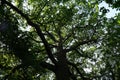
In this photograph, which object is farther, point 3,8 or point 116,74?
point 116,74

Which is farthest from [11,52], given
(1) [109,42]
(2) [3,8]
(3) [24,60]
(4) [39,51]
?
(1) [109,42]

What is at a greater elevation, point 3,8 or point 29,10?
point 29,10

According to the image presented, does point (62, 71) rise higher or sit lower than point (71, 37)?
lower

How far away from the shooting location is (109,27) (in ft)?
58.1

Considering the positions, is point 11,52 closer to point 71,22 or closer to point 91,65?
point 71,22

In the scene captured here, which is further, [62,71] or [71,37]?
[71,37]

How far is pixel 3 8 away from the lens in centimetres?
1169

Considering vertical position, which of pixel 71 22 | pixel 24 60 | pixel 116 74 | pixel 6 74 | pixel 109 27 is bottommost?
pixel 24 60

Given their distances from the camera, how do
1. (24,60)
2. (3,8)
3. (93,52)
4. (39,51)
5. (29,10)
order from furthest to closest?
(93,52) < (29,10) < (39,51) < (3,8) < (24,60)

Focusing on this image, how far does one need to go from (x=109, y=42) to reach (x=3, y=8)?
29.1 feet

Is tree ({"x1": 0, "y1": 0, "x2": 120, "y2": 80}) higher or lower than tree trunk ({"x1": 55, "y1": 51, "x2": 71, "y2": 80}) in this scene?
higher

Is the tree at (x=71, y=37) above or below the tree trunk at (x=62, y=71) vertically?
above

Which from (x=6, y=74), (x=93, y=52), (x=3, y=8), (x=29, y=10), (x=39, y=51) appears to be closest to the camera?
(x=3, y=8)

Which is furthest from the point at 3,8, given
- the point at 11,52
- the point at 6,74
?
the point at 6,74
